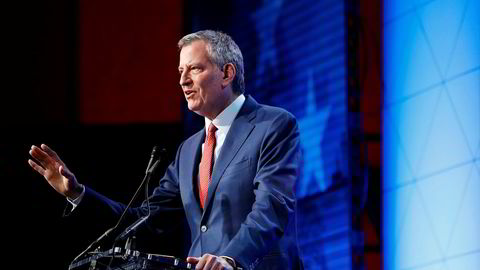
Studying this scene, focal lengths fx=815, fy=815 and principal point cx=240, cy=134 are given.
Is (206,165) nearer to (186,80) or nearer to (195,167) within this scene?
(195,167)

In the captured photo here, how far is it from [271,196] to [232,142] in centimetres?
36

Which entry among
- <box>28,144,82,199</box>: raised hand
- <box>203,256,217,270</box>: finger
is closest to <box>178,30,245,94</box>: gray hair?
<box>28,144,82,199</box>: raised hand

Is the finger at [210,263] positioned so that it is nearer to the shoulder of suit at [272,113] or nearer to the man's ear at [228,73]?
the shoulder of suit at [272,113]

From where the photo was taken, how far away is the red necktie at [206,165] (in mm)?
3013

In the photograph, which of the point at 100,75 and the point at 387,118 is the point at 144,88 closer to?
the point at 100,75

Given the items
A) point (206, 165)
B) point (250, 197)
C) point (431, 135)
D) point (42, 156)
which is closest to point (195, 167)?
point (206, 165)

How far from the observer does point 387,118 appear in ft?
11.9

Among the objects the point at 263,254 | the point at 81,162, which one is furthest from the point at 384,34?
the point at 81,162

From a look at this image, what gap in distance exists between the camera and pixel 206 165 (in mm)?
3072

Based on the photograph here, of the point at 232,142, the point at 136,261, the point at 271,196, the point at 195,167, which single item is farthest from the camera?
the point at 195,167

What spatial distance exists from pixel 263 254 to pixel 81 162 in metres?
2.32

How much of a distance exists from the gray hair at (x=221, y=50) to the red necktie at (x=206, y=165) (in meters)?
0.22

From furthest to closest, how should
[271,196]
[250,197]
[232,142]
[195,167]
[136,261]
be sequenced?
[195,167], [232,142], [250,197], [271,196], [136,261]

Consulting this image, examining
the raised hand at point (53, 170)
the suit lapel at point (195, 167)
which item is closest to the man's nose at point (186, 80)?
the suit lapel at point (195, 167)
